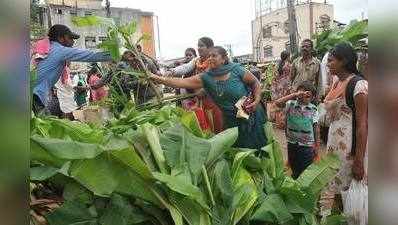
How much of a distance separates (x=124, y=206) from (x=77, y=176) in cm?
15

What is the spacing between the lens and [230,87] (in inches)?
113

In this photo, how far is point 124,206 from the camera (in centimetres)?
125

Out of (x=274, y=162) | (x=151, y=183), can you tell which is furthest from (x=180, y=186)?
(x=274, y=162)

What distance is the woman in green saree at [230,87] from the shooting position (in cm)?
273

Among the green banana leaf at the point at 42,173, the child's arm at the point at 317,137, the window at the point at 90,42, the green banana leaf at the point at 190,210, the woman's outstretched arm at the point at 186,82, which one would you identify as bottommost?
the child's arm at the point at 317,137

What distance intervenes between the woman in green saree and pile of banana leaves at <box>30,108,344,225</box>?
1.15 meters

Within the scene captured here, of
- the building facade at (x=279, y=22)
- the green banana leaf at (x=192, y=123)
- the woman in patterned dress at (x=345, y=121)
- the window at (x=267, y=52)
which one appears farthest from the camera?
the window at (x=267, y=52)

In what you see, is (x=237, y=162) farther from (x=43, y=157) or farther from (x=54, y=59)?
(x=54, y=59)

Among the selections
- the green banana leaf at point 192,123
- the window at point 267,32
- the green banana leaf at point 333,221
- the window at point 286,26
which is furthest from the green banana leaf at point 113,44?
the green banana leaf at point 333,221

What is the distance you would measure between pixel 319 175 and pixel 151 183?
67 centimetres

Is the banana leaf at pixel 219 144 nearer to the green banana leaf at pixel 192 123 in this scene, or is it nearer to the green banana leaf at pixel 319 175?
the green banana leaf at pixel 192 123

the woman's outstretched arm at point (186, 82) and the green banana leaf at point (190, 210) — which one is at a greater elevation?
the woman's outstretched arm at point (186, 82)
